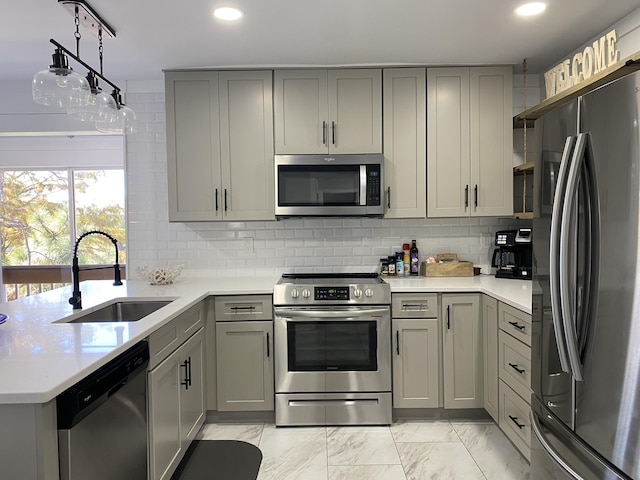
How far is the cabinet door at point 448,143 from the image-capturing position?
3186 mm

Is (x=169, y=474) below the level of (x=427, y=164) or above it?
below

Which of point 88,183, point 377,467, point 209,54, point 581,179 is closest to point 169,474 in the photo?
point 377,467

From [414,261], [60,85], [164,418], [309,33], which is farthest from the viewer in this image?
[414,261]

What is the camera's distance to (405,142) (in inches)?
126

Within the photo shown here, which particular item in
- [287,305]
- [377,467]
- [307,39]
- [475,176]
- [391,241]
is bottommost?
[377,467]

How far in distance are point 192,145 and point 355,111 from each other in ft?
4.01

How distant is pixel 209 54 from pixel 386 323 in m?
2.16

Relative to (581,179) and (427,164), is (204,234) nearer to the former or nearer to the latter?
(427,164)

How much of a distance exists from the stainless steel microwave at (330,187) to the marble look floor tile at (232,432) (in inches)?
58.1

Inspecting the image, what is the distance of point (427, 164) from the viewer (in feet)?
10.6

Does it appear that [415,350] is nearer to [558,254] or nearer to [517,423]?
[517,423]

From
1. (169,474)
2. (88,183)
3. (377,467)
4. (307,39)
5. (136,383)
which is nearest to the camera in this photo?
(136,383)

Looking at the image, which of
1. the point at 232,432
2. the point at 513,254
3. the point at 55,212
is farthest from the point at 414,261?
the point at 55,212

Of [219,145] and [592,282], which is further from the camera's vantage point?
[219,145]
